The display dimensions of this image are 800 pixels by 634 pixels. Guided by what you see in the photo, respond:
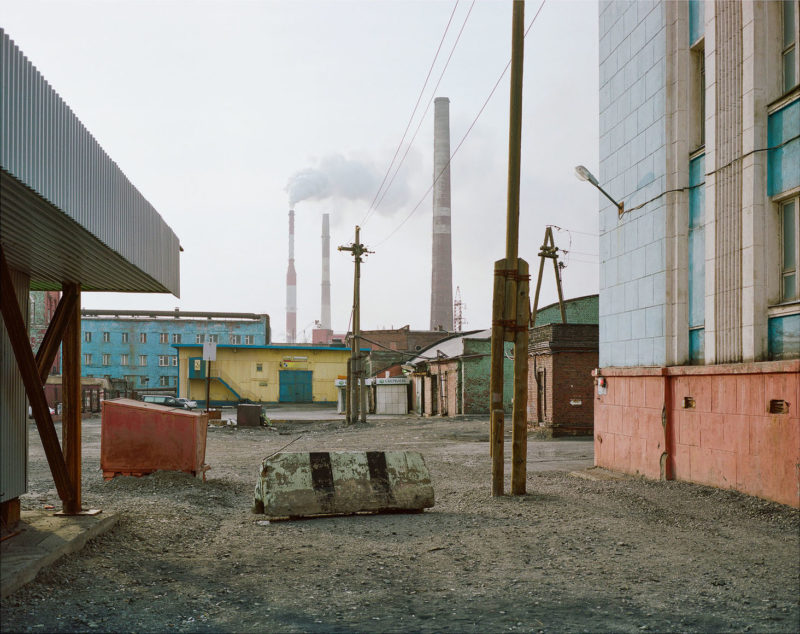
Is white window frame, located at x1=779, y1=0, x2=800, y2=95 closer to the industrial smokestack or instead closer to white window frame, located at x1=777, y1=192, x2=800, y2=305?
white window frame, located at x1=777, y1=192, x2=800, y2=305

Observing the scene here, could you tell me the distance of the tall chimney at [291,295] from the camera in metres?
97.9

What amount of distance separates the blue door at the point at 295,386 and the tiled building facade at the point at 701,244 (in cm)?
4904

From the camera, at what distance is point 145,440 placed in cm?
1210

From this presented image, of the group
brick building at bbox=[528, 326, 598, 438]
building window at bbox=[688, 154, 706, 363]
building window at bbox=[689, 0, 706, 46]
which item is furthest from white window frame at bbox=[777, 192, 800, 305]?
brick building at bbox=[528, 326, 598, 438]

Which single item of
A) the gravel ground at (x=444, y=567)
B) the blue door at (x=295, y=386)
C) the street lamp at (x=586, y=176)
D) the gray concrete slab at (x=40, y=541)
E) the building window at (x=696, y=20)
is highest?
the building window at (x=696, y=20)

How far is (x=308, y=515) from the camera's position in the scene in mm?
8969

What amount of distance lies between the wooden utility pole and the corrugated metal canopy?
456 centimetres

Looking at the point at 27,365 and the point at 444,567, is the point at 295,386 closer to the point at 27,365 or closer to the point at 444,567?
the point at 27,365

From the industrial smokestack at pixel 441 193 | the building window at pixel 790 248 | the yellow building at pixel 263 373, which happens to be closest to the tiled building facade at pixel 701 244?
the building window at pixel 790 248

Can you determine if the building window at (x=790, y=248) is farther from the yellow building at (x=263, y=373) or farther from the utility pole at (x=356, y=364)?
the yellow building at (x=263, y=373)

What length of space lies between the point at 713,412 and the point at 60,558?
8.51m

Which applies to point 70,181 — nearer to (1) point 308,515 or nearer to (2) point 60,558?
(2) point 60,558

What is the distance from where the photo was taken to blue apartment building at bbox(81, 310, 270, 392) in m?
73.8

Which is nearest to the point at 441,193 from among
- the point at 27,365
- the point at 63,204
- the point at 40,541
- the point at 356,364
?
the point at 356,364
